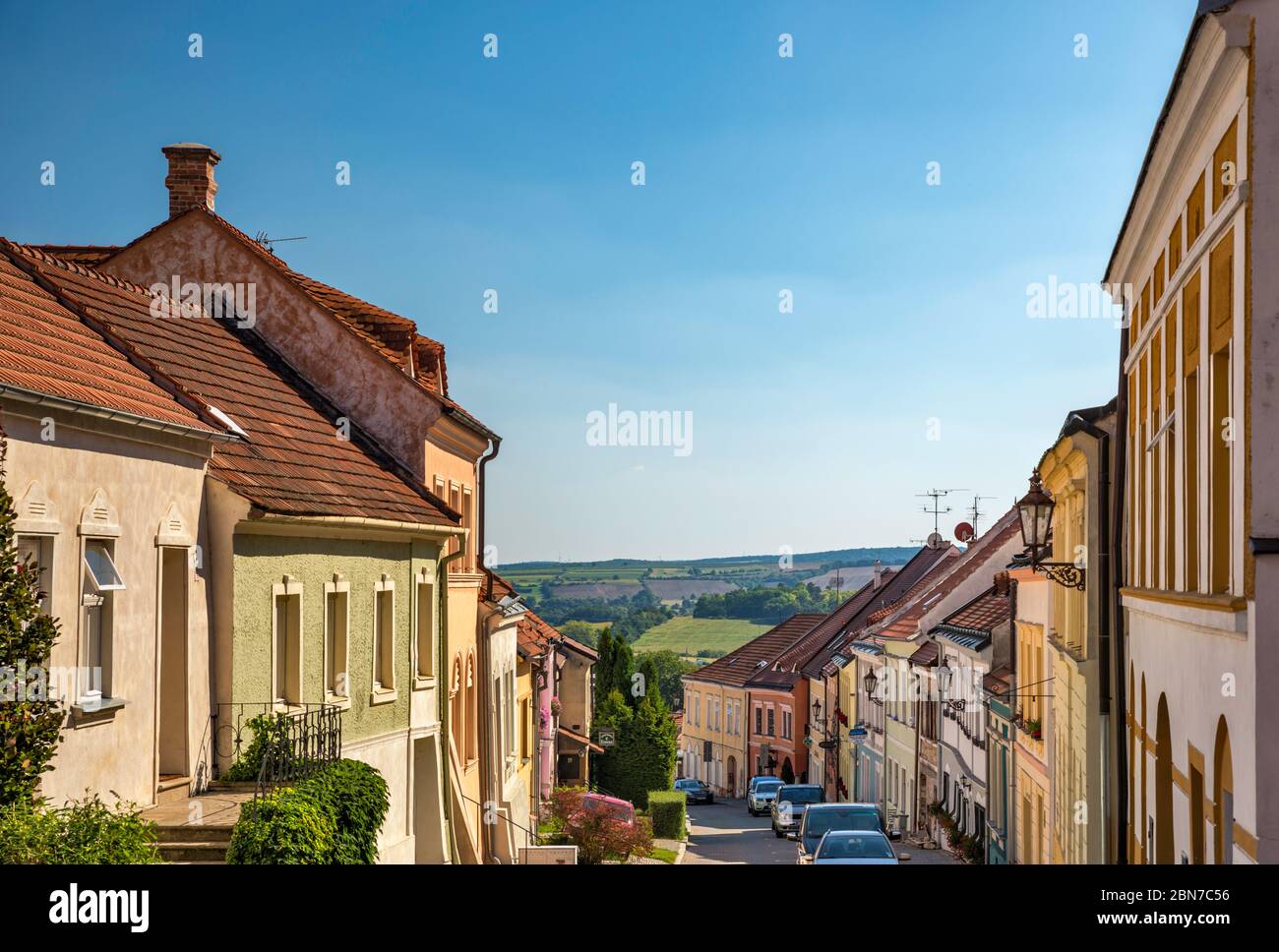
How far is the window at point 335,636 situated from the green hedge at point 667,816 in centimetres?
3200

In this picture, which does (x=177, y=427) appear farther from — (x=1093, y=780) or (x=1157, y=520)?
(x=1093, y=780)

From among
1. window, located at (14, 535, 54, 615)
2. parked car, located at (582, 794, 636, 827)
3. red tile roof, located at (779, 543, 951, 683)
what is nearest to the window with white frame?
window, located at (14, 535, 54, 615)

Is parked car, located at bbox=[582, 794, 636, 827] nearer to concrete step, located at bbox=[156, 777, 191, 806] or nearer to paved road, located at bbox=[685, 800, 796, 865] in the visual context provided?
paved road, located at bbox=[685, 800, 796, 865]

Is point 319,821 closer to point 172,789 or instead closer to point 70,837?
point 172,789

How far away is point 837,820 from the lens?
31203mm

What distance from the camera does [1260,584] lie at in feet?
28.5

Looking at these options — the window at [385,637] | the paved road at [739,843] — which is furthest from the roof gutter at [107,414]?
the paved road at [739,843]

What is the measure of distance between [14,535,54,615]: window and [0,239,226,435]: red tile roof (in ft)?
3.68

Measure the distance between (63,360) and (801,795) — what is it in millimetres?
39729

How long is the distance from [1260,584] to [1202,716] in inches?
105

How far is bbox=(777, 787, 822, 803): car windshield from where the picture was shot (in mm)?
49438

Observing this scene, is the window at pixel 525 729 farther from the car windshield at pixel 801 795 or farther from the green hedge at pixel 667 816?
the car windshield at pixel 801 795

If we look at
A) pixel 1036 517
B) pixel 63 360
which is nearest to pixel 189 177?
pixel 63 360

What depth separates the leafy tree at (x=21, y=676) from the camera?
10.3 m
